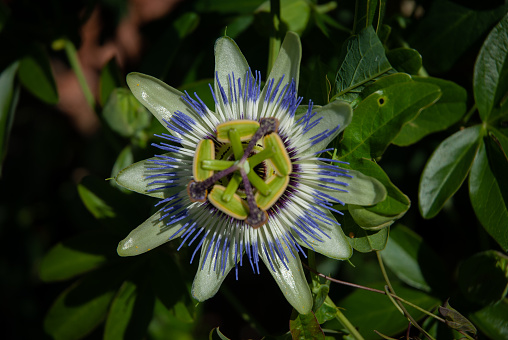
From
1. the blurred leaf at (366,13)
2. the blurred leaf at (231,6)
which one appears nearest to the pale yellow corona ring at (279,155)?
the blurred leaf at (366,13)

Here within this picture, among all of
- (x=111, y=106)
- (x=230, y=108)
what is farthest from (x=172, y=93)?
(x=111, y=106)

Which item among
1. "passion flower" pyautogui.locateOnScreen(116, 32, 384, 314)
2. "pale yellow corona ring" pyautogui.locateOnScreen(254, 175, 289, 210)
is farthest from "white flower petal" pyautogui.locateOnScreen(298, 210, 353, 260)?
"pale yellow corona ring" pyautogui.locateOnScreen(254, 175, 289, 210)

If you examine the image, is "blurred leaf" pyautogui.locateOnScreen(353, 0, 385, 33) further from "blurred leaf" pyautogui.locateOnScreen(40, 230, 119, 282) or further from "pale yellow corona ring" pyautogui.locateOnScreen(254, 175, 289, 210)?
"blurred leaf" pyautogui.locateOnScreen(40, 230, 119, 282)

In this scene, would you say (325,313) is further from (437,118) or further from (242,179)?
(437,118)

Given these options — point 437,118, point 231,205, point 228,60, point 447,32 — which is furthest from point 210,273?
point 447,32

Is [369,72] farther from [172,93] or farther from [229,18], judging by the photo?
[229,18]
